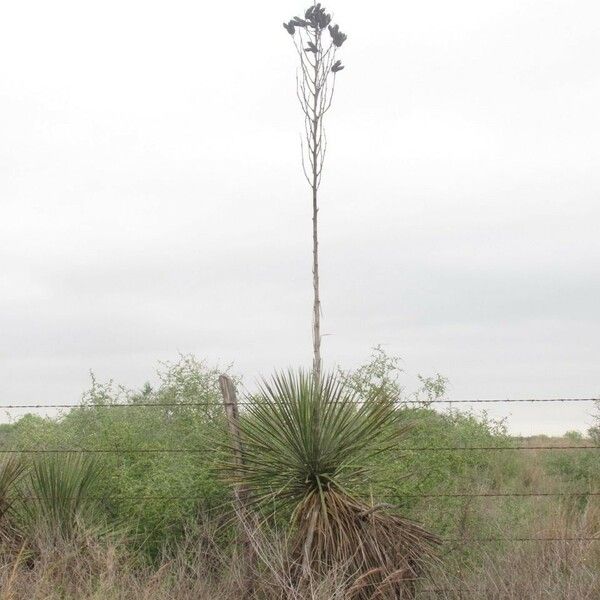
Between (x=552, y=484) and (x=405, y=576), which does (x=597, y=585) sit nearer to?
(x=405, y=576)

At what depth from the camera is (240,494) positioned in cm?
812

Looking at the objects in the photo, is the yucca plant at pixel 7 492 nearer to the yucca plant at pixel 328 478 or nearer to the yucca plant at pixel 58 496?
the yucca plant at pixel 58 496

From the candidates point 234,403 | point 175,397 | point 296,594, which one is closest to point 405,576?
point 296,594

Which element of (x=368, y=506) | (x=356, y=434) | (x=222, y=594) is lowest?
(x=222, y=594)

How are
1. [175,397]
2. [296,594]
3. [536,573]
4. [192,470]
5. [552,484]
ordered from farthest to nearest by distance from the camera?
[552,484]
[175,397]
[192,470]
[536,573]
[296,594]

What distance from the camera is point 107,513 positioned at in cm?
982

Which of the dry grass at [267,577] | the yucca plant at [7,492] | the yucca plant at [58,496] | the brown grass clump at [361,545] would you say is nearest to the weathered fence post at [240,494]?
the dry grass at [267,577]

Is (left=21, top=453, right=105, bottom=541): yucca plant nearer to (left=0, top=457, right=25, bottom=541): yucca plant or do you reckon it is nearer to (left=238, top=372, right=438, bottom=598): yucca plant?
(left=0, top=457, right=25, bottom=541): yucca plant

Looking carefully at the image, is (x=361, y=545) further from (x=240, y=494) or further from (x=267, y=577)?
(x=240, y=494)

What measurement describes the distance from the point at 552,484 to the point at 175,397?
32.6ft

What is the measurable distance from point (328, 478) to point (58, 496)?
2.46 metres

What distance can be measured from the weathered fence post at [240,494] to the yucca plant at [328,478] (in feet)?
0.21

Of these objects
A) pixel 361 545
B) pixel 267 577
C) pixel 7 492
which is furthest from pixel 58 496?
pixel 361 545

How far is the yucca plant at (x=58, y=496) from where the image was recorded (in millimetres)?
8539
